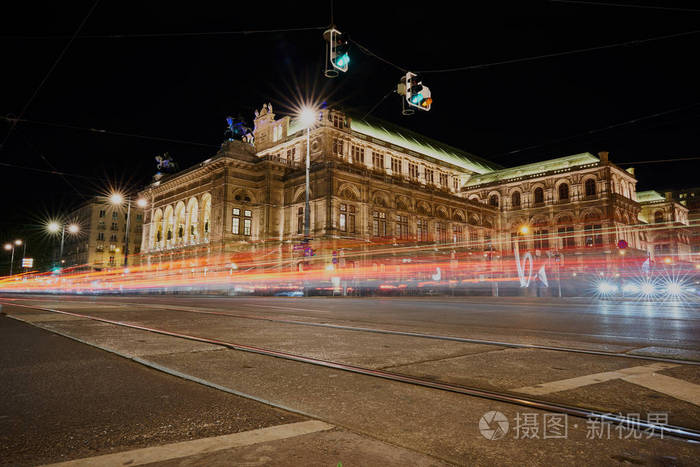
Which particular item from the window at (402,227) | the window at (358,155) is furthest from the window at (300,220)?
the window at (402,227)

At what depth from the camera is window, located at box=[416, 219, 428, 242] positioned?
5672 centimetres

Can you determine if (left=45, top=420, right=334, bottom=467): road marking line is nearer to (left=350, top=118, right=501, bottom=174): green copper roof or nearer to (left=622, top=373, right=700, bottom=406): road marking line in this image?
(left=622, top=373, right=700, bottom=406): road marking line

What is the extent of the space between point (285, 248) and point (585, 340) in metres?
44.1

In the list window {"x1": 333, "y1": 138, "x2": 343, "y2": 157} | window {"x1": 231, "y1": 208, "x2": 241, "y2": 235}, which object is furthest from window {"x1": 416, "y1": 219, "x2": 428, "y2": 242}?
window {"x1": 231, "y1": 208, "x2": 241, "y2": 235}

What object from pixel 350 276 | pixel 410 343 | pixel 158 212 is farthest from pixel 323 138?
pixel 410 343

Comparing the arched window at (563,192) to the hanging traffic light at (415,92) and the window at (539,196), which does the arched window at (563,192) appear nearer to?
the window at (539,196)

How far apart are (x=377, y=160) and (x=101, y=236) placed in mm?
59217

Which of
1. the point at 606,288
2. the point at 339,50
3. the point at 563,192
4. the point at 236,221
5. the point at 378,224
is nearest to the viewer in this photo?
the point at 339,50

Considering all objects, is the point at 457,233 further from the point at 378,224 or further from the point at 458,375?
the point at 458,375

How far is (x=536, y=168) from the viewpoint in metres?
74.1

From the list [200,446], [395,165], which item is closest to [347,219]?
[395,165]

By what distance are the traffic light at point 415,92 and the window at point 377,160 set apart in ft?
149

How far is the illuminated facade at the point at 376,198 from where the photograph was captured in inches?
1932

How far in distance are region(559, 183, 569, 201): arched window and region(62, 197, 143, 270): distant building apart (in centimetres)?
7589
